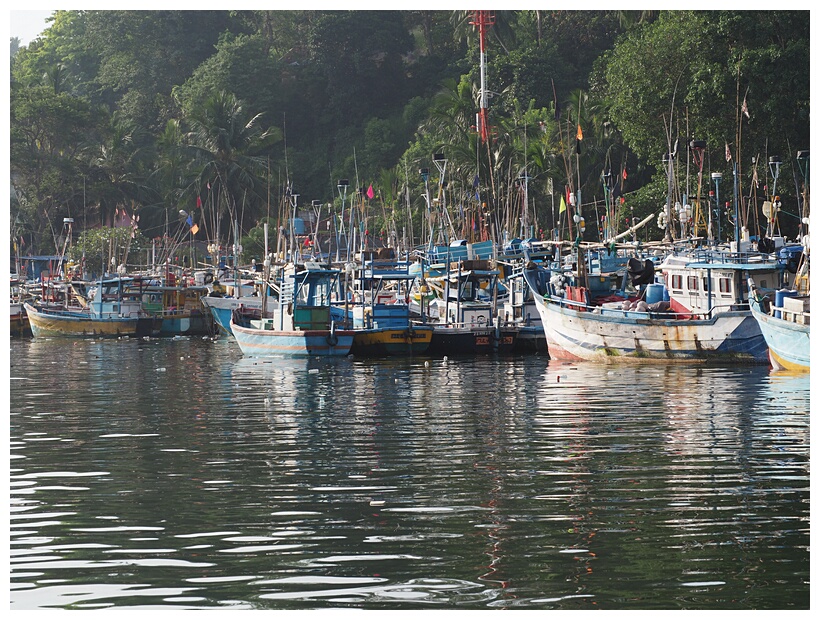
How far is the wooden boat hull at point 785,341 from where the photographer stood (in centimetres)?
3009

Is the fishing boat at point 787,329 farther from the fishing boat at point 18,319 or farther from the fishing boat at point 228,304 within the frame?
the fishing boat at point 18,319

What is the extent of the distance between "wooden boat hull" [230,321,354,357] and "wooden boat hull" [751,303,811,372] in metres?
13.2

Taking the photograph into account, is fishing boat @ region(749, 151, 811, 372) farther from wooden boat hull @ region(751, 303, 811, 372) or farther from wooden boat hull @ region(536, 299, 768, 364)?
wooden boat hull @ region(536, 299, 768, 364)

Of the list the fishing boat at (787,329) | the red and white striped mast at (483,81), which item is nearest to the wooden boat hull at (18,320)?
the red and white striped mast at (483,81)

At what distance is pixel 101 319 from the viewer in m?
60.6

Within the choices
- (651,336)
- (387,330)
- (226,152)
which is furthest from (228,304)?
(651,336)

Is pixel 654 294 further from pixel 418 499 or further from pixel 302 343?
pixel 418 499

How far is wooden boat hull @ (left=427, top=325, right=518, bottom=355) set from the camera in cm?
4281

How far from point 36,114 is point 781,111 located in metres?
49.0

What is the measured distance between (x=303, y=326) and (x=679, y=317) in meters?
11.6

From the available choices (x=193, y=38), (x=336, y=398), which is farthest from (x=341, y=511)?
(x=193, y=38)

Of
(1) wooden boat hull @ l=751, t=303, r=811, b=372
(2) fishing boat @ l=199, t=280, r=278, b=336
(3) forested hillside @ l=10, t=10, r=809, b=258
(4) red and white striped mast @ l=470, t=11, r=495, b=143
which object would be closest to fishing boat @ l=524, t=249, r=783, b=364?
(1) wooden boat hull @ l=751, t=303, r=811, b=372

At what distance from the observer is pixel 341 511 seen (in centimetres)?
1552

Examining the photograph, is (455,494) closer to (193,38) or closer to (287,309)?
(287,309)
